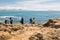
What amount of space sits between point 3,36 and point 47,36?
105 inches

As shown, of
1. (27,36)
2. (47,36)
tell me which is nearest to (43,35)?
(47,36)

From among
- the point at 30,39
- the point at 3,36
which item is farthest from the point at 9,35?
the point at 30,39

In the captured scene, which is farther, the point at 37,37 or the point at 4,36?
the point at 4,36

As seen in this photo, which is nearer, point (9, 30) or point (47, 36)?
point (47, 36)

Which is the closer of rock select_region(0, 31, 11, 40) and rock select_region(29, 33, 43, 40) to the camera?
rock select_region(29, 33, 43, 40)

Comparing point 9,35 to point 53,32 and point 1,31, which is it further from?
point 53,32

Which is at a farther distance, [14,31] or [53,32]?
[14,31]

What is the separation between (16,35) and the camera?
1625 cm

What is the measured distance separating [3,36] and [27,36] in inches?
59.6

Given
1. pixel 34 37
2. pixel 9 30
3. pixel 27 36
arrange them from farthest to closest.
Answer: pixel 9 30, pixel 27 36, pixel 34 37

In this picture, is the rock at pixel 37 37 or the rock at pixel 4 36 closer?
the rock at pixel 37 37

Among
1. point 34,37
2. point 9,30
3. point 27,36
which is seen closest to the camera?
point 34,37

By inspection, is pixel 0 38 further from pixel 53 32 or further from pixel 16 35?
pixel 53 32

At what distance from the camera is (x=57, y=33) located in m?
15.3
